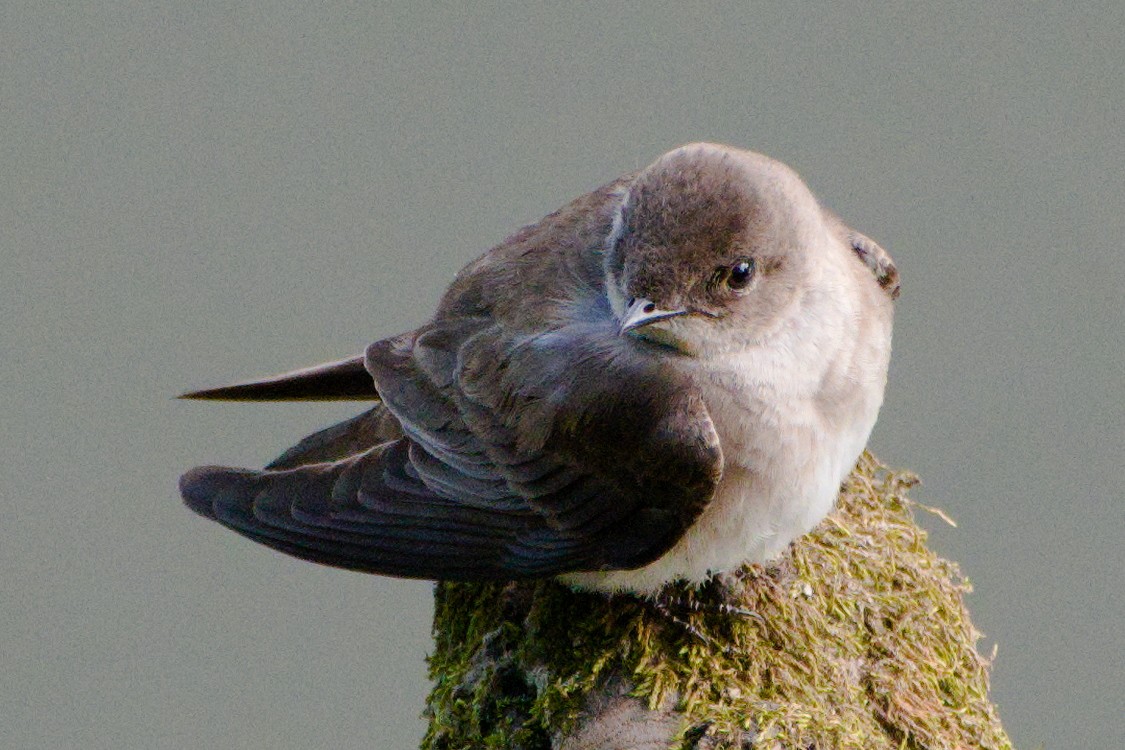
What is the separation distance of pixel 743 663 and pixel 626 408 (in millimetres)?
992

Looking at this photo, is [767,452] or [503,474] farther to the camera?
[503,474]

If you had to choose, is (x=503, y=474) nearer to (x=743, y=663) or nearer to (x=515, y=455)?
(x=515, y=455)

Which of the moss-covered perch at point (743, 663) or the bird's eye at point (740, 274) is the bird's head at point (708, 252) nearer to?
the bird's eye at point (740, 274)

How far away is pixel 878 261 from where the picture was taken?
5852 millimetres

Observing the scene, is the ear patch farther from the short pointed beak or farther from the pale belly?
the short pointed beak

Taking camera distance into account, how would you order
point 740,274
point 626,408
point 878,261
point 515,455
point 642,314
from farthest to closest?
point 878,261, point 515,455, point 626,408, point 740,274, point 642,314

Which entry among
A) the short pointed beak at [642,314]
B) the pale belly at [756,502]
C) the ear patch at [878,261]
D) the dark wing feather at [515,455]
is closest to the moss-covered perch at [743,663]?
the pale belly at [756,502]

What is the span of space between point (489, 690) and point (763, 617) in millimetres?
1025

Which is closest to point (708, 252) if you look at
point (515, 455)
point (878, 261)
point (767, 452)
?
point (767, 452)

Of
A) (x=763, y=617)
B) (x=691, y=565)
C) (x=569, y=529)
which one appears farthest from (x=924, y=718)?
(x=569, y=529)

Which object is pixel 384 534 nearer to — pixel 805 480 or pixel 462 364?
pixel 462 364

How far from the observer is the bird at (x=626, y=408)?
16.4ft

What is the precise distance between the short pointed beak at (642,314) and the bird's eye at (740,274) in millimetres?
207

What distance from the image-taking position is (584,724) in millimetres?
5074
